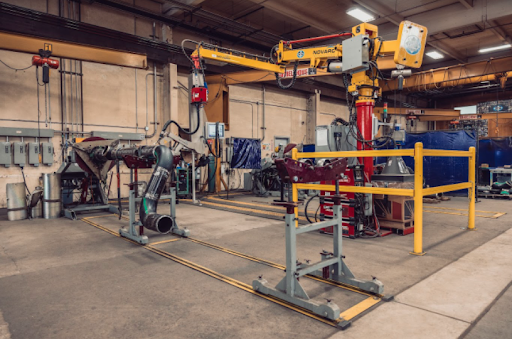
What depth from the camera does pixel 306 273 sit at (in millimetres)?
2521

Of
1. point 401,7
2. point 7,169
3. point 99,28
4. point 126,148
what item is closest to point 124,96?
point 99,28

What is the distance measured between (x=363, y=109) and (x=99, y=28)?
704 cm

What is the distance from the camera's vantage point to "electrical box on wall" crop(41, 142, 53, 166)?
26.6 ft

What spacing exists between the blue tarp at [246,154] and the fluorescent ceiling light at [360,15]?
5.22 m

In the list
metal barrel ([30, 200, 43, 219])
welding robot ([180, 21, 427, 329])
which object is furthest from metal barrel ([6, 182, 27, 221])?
welding robot ([180, 21, 427, 329])

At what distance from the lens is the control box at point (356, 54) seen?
5.04 meters

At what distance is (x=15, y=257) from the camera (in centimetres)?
387

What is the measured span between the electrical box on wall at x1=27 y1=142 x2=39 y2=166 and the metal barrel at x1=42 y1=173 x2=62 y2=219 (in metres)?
1.87

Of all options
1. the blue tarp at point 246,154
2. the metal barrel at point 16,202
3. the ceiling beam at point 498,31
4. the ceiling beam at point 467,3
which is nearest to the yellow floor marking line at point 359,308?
the metal barrel at point 16,202

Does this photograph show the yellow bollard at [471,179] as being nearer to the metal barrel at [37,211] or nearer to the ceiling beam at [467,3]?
the ceiling beam at [467,3]

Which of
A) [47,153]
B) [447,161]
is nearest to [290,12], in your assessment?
[447,161]

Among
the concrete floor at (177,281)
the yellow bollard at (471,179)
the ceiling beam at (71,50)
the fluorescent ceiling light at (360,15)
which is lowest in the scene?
the concrete floor at (177,281)

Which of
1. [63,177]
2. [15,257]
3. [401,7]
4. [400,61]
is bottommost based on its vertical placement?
[15,257]

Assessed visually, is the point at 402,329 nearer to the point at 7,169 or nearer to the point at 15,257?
the point at 15,257
